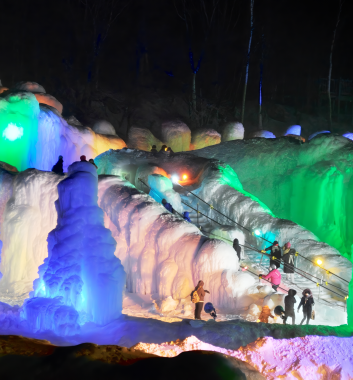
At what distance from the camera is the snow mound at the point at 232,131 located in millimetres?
26516

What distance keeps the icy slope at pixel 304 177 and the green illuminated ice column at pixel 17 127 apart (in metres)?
7.76

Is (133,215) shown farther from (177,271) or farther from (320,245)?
(320,245)

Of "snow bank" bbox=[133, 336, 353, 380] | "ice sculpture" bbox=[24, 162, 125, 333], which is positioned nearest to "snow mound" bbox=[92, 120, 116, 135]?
"ice sculpture" bbox=[24, 162, 125, 333]

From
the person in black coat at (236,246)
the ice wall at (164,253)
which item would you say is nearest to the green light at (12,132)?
the ice wall at (164,253)

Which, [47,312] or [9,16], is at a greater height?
[9,16]

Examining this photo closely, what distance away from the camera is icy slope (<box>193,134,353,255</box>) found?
61.8ft

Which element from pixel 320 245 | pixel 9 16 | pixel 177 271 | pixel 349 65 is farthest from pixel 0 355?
pixel 349 65

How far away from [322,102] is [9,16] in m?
25.6

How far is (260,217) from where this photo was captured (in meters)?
16.0

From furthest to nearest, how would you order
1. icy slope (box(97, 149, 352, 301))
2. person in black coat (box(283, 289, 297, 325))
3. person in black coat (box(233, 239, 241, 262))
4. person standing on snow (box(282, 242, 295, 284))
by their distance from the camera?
icy slope (box(97, 149, 352, 301)), person in black coat (box(233, 239, 241, 262)), person standing on snow (box(282, 242, 295, 284)), person in black coat (box(283, 289, 297, 325))

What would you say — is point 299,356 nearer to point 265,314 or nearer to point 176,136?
point 265,314

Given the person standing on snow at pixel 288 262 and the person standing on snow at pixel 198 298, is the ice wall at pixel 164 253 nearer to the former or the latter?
the person standing on snow at pixel 198 298

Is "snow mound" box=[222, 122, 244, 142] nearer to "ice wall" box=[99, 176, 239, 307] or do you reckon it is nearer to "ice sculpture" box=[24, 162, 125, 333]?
"ice wall" box=[99, 176, 239, 307]

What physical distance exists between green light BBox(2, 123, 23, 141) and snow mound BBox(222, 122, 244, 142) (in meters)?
13.4
